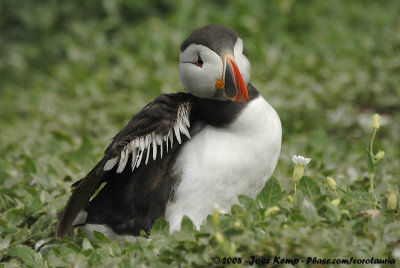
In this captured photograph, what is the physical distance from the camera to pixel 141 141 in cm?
318

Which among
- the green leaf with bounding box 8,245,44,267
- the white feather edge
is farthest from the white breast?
the green leaf with bounding box 8,245,44,267

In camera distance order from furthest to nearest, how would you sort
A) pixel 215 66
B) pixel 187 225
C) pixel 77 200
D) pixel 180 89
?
pixel 180 89, pixel 77 200, pixel 215 66, pixel 187 225

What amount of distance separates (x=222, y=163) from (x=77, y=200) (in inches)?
30.1

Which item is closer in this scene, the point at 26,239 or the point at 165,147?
the point at 165,147

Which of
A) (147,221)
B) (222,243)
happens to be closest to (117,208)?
(147,221)

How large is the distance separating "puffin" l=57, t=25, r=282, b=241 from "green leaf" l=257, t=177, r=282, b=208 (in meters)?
0.15

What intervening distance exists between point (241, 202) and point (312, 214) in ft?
1.31

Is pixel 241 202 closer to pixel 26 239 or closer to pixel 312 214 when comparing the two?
pixel 312 214

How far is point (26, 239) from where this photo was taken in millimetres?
3734

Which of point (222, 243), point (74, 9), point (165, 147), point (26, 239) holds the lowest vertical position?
point (26, 239)

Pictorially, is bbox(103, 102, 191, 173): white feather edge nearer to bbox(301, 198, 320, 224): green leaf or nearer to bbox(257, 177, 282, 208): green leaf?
bbox(257, 177, 282, 208): green leaf

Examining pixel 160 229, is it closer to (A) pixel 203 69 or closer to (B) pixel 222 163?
(B) pixel 222 163

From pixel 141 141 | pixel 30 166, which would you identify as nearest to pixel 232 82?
pixel 141 141

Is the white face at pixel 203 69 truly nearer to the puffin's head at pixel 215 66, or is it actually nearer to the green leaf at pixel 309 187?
the puffin's head at pixel 215 66
